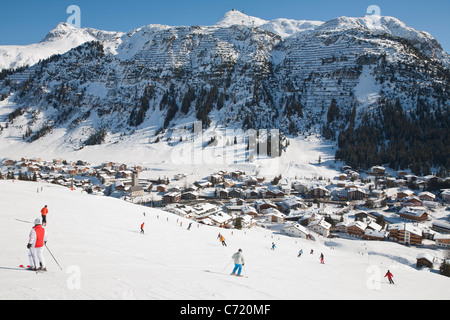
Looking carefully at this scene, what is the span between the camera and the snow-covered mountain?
112 m

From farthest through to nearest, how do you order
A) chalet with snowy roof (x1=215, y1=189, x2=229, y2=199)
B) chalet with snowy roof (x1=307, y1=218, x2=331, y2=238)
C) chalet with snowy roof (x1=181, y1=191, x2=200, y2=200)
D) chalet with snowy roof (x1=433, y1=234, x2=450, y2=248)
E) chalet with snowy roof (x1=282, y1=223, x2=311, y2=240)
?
chalet with snowy roof (x1=215, y1=189, x2=229, y2=199)
chalet with snowy roof (x1=181, y1=191, x2=200, y2=200)
chalet with snowy roof (x1=307, y1=218, x2=331, y2=238)
chalet with snowy roof (x1=282, y1=223, x2=311, y2=240)
chalet with snowy roof (x1=433, y1=234, x2=450, y2=248)

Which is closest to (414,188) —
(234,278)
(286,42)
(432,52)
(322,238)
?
(322,238)

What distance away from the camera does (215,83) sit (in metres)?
131

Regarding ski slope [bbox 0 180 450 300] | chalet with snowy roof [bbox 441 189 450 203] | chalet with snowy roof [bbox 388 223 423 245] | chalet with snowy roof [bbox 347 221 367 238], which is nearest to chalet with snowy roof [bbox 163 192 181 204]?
chalet with snowy roof [bbox 347 221 367 238]

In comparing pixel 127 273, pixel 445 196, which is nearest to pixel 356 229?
pixel 445 196

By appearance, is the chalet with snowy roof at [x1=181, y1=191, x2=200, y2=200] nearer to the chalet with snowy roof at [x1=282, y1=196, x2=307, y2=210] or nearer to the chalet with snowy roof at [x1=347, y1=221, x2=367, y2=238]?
the chalet with snowy roof at [x1=282, y1=196, x2=307, y2=210]

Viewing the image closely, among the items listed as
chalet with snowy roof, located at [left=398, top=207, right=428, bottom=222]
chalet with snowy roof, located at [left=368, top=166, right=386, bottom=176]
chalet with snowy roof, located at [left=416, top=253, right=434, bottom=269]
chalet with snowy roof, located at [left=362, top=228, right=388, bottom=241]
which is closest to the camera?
chalet with snowy roof, located at [left=416, top=253, right=434, bottom=269]

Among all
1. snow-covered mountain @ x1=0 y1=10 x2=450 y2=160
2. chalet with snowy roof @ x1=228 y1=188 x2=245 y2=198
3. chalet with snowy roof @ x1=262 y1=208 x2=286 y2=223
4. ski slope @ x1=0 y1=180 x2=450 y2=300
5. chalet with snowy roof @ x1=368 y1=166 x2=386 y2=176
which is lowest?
chalet with snowy roof @ x1=262 y1=208 x2=286 y2=223

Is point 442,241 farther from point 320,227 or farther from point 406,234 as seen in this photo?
point 320,227

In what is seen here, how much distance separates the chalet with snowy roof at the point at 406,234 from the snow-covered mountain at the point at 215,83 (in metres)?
72.8

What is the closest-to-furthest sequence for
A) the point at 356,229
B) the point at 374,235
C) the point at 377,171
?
1. the point at 374,235
2. the point at 356,229
3. the point at 377,171

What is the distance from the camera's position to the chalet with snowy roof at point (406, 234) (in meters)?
37.9

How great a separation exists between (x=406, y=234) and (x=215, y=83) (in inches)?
4291

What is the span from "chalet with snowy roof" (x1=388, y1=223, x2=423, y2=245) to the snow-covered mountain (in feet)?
239
